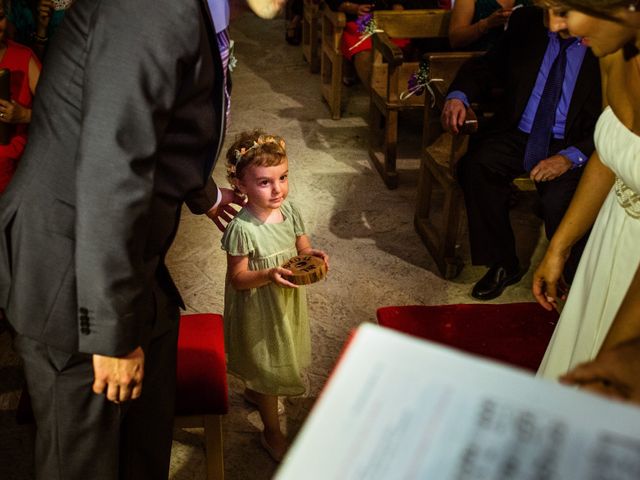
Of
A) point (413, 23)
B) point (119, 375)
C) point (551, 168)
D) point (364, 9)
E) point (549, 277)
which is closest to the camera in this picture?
point (119, 375)

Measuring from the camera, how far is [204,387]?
2510 mm

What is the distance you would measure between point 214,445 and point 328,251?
198 centimetres

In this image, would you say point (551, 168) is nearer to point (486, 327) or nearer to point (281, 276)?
point (486, 327)

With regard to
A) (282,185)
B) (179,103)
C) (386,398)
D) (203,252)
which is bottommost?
(203,252)

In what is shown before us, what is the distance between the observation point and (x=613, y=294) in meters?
2.08

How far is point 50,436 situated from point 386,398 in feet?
4.80

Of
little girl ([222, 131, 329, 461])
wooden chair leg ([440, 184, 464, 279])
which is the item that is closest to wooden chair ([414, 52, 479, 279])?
wooden chair leg ([440, 184, 464, 279])

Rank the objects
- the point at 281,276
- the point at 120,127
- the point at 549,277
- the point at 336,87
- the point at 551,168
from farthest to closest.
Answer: the point at 336,87 < the point at 551,168 < the point at 281,276 < the point at 549,277 < the point at 120,127

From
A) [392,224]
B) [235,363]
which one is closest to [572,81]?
[392,224]

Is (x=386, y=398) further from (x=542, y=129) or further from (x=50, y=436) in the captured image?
(x=542, y=129)

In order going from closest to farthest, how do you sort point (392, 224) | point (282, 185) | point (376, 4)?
point (282, 185)
point (392, 224)
point (376, 4)

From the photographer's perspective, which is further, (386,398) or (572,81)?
(572,81)

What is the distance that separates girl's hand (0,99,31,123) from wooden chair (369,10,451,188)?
2311 millimetres

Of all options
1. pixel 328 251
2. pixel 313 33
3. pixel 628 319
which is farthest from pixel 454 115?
pixel 313 33
